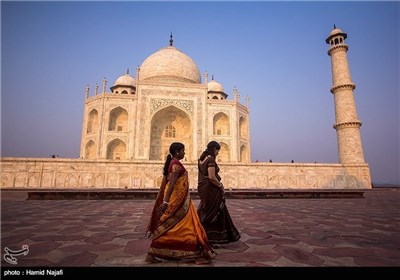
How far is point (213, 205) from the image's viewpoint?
2676mm

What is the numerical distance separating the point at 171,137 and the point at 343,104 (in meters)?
14.9

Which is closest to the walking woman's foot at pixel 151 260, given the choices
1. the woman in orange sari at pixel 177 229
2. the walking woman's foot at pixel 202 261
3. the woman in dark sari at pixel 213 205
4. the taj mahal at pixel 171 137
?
the woman in orange sari at pixel 177 229

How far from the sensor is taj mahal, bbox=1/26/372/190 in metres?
14.0

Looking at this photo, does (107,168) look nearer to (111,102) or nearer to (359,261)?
(111,102)

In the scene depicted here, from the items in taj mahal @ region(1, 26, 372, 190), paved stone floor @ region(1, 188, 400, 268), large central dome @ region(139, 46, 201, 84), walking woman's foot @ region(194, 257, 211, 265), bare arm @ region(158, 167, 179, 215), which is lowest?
paved stone floor @ region(1, 188, 400, 268)

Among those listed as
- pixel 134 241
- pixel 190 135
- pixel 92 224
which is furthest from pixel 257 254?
pixel 190 135

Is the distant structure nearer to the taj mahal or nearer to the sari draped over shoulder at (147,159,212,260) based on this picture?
the taj mahal

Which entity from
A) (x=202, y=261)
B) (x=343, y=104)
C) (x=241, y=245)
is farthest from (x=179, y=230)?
(x=343, y=104)

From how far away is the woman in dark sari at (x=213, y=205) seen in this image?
2588mm

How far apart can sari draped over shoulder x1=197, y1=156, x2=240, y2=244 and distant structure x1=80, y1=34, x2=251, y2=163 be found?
649 inches

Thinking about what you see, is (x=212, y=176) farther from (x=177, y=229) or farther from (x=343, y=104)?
(x=343, y=104)

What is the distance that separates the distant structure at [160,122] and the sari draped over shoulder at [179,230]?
17009mm

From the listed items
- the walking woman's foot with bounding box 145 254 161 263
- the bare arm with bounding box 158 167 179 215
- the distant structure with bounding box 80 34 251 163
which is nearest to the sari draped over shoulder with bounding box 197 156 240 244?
the bare arm with bounding box 158 167 179 215

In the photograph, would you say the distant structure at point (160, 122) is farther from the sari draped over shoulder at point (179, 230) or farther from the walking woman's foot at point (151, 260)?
the walking woman's foot at point (151, 260)
